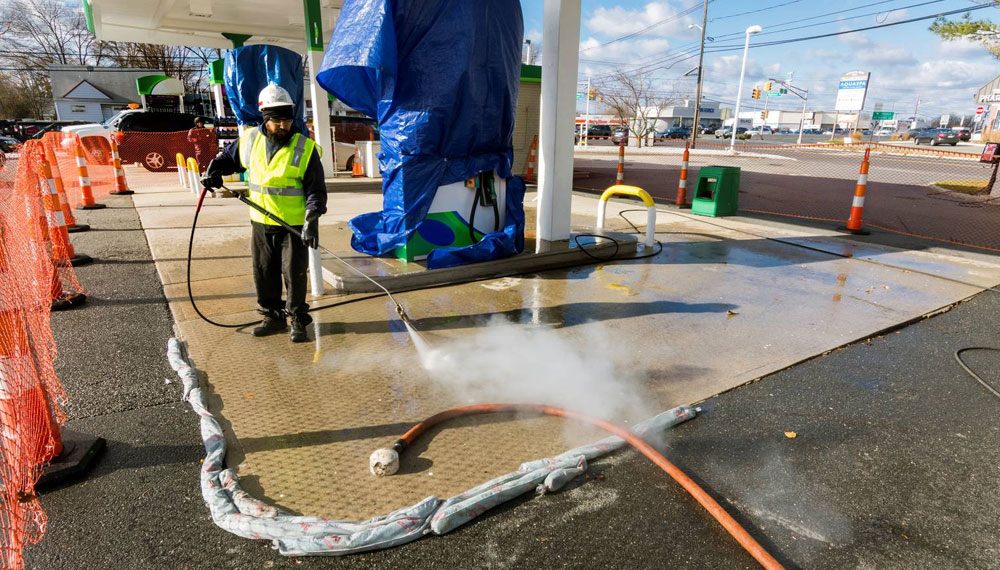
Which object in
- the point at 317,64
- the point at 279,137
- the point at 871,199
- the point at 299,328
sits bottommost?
the point at 299,328

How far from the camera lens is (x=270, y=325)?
437cm

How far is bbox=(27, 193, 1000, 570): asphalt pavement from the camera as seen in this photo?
2.16 m

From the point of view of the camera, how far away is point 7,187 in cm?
481

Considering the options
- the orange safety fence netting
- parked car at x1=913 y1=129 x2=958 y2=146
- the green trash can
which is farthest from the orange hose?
parked car at x1=913 y1=129 x2=958 y2=146

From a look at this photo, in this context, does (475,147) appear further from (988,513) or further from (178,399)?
(988,513)

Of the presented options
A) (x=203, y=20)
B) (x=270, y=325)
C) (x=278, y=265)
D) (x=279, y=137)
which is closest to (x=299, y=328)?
(x=270, y=325)

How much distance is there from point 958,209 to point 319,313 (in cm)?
1383

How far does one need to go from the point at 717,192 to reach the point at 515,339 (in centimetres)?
691

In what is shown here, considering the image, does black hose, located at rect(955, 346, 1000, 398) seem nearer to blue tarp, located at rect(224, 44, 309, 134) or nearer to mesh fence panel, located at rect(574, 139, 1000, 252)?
mesh fence panel, located at rect(574, 139, 1000, 252)

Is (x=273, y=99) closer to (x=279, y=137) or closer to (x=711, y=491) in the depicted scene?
(x=279, y=137)

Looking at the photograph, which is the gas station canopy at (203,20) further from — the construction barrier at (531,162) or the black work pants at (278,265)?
the black work pants at (278,265)

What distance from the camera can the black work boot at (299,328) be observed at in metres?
4.19

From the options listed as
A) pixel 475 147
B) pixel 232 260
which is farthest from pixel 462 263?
pixel 232 260

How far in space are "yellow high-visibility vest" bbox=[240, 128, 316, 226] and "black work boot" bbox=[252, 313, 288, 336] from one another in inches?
30.9
